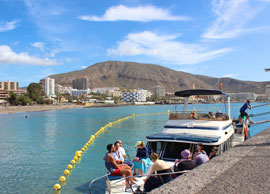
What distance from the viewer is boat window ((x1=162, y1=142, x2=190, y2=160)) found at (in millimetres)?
9441

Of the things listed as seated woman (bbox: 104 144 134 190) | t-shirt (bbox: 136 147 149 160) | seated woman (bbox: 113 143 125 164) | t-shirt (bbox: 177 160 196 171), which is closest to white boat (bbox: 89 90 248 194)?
seated woman (bbox: 104 144 134 190)

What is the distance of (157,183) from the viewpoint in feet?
21.5

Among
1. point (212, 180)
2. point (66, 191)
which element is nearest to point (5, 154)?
point (66, 191)

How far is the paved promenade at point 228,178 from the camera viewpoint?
519 cm

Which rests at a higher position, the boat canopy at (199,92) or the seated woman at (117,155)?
the boat canopy at (199,92)

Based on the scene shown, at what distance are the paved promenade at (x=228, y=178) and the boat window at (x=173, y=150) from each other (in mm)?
1719

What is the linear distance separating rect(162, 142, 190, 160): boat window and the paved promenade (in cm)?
172

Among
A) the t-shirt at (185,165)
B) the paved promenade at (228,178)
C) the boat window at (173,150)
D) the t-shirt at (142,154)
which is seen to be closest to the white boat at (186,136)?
the boat window at (173,150)

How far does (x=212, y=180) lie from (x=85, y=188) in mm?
7969

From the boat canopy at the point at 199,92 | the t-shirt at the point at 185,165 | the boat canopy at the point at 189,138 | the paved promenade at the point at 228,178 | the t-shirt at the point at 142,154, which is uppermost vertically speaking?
the boat canopy at the point at 199,92

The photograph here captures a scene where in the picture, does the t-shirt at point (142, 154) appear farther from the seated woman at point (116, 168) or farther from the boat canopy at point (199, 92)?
the boat canopy at point (199, 92)

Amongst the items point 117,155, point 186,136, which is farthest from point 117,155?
point 186,136

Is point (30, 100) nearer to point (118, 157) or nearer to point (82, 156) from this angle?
point (82, 156)

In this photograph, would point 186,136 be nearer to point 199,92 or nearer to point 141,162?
point 141,162
